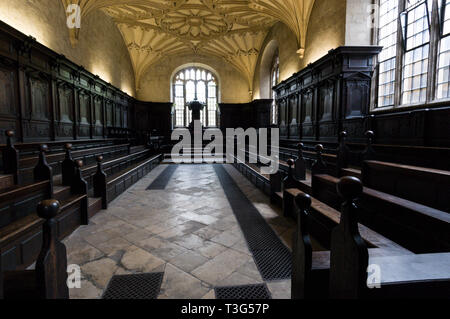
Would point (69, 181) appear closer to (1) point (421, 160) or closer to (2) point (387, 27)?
(1) point (421, 160)

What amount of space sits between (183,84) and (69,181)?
16723 millimetres

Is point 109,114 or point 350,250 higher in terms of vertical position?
point 109,114

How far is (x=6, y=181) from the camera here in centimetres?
307

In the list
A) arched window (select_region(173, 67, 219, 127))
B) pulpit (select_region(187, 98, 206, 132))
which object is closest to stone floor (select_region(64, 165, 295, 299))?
pulpit (select_region(187, 98, 206, 132))

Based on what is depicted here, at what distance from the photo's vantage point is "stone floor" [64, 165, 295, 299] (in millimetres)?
2121

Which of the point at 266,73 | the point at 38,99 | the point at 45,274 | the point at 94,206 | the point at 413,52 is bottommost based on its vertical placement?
the point at 94,206

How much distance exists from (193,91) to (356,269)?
64.4 feet

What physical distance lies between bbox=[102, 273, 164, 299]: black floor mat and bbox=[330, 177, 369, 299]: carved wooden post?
151 centimetres

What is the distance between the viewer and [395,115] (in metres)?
4.90

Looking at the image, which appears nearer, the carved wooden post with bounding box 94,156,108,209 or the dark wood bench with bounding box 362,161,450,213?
the dark wood bench with bounding box 362,161,450,213

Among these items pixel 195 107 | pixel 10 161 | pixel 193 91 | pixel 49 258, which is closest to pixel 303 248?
pixel 49 258

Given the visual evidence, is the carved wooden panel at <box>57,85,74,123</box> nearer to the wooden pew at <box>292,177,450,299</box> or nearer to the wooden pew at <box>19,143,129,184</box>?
the wooden pew at <box>19,143,129,184</box>

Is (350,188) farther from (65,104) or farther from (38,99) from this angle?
(65,104)

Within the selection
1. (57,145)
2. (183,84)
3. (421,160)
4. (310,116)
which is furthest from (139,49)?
(421,160)
